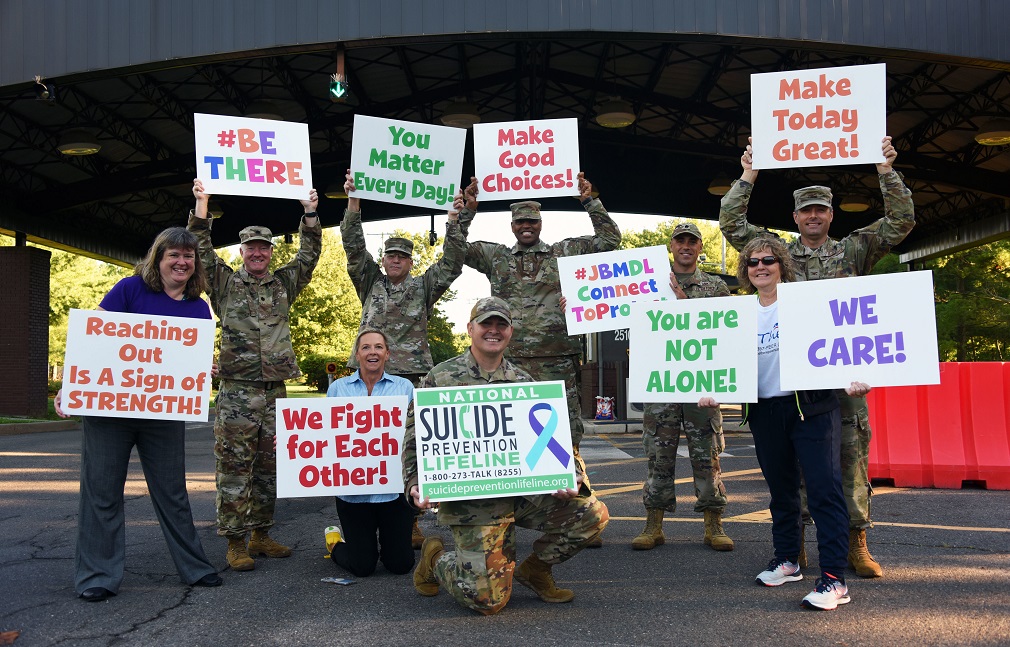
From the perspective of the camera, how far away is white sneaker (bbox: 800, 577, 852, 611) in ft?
14.7

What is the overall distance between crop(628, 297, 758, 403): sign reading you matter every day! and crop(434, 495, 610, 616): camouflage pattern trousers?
89 centimetres

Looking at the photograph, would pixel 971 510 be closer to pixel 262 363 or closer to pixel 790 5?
pixel 262 363

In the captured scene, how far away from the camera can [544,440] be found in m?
4.62

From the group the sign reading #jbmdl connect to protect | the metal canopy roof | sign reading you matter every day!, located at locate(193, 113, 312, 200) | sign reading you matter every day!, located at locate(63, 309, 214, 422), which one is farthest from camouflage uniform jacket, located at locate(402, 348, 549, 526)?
the metal canopy roof

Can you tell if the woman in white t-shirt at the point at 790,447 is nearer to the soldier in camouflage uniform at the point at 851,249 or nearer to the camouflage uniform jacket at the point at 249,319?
the soldier in camouflage uniform at the point at 851,249

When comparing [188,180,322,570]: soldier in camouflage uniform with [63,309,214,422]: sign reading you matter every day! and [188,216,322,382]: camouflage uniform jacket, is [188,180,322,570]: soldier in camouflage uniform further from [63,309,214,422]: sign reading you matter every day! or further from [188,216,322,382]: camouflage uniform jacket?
[63,309,214,422]: sign reading you matter every day!

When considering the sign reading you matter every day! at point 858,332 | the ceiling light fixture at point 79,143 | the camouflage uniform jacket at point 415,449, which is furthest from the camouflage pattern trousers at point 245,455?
the ceiling light fixture at point 79,143

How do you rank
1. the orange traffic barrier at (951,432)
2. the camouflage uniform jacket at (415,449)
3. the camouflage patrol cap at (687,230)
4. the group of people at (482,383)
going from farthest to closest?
the orange traffic barrier at (951,432) < the camouflage patrol cap at (687,230) < the group of people at (482,383) < the camouflage uniform jacket at (415,449)

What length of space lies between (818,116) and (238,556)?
5.13 metres

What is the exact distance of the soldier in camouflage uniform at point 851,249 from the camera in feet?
17.4

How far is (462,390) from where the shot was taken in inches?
183

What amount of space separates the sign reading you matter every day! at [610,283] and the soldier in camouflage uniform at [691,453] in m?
0.15

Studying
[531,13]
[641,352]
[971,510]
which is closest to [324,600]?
[641,352]

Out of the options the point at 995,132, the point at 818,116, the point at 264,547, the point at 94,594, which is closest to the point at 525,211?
the point at 818,116
